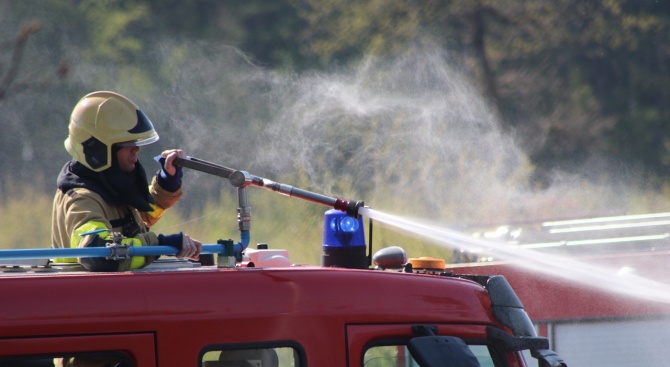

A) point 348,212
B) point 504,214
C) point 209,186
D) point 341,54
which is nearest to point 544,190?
point 504,214

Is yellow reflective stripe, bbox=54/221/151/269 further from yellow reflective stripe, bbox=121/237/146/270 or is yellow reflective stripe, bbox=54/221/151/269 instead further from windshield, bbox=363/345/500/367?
windshield, bbox=363/345/500/367

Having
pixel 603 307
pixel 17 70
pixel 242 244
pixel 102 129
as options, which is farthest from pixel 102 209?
pixel 17 70

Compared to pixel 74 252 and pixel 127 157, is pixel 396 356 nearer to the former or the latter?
pixel 74 252

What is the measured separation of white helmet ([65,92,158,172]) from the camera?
371 centimetres

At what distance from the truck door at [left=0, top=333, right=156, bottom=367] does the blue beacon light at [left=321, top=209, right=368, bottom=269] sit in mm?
975

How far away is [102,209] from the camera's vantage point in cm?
362

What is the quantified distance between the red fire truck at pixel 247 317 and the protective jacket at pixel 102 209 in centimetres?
10

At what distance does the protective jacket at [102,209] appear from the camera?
333 centimetres

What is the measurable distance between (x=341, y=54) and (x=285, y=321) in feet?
42.5

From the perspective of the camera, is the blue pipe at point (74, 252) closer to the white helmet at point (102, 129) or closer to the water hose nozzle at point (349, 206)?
the water hose nozzle at point (349, 206)

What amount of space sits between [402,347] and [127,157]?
123 centimetres

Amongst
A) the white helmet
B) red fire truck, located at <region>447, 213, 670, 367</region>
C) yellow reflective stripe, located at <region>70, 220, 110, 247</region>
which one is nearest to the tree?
red fire truck, located at <region>447, 213, 670, 367</region>

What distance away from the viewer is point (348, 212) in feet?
11.8

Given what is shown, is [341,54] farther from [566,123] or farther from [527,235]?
[527,235]
